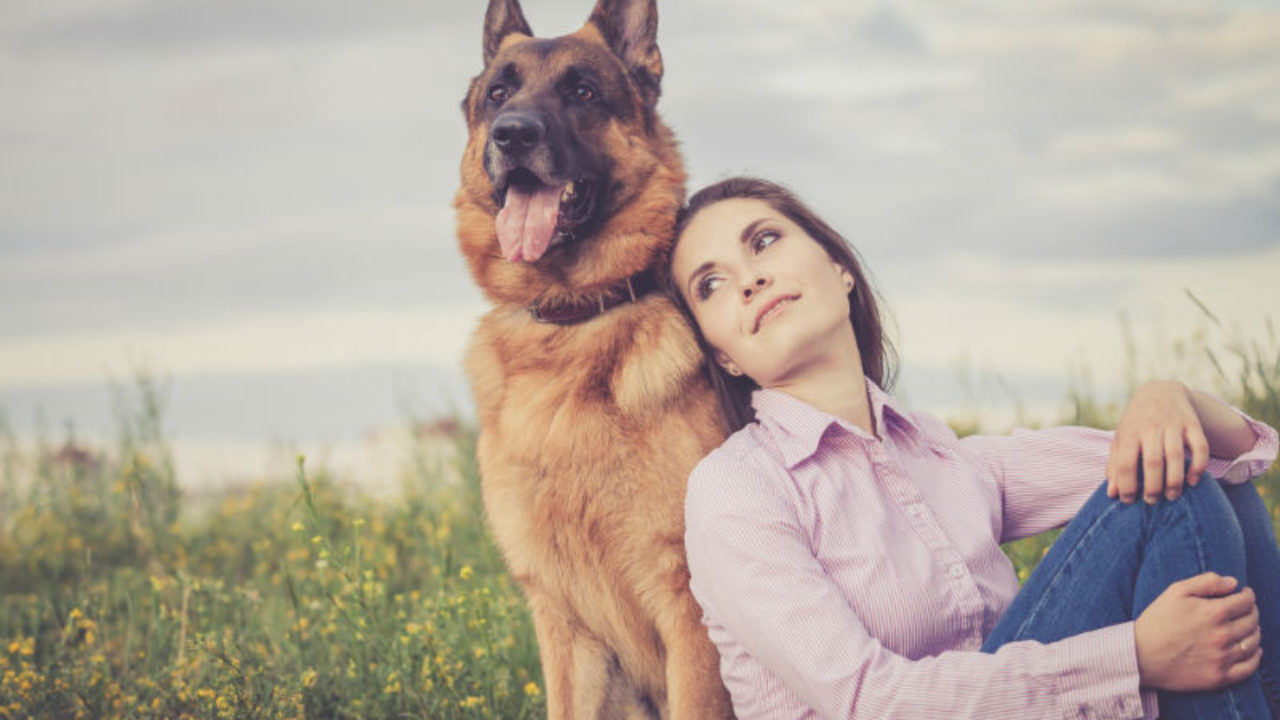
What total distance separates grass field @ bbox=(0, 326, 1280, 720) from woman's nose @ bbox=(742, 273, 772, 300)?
4.24 ft

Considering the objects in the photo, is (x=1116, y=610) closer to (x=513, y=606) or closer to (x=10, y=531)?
(x=513, y=606)

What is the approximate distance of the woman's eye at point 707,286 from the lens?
2.58 meters

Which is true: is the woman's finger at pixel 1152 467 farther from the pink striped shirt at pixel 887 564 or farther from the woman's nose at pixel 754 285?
the woman's nose at pixel 754 285

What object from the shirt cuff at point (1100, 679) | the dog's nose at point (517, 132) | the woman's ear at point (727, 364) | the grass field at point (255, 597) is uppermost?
the dog's nose at point (517, 132)

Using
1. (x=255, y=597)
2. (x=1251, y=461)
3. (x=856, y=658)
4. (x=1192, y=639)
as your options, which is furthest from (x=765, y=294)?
(x=255, y=597)

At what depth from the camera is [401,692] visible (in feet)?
10.8

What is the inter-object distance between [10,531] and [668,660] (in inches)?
220

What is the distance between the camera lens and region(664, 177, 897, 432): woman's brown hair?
2699 mm

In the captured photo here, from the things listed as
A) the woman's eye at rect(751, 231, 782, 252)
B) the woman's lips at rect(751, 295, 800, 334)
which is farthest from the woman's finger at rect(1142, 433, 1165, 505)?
the woman's eye at rect(751, 231, 782, 252)

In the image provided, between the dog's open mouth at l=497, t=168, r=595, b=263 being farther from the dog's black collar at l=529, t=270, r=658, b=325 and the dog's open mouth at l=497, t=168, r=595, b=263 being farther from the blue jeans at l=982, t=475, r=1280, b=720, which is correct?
the blue jeans at l=982, t=475, r=1280, b=720

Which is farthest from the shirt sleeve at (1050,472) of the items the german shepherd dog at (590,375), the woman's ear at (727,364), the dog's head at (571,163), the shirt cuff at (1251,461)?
the dog's head at (571,163)

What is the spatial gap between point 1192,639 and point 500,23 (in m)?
2.86

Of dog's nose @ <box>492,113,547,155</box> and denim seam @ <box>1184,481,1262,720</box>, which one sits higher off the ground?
dog's nose @ <box>492,113,547,155</box>

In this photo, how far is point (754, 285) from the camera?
95.4 inches
